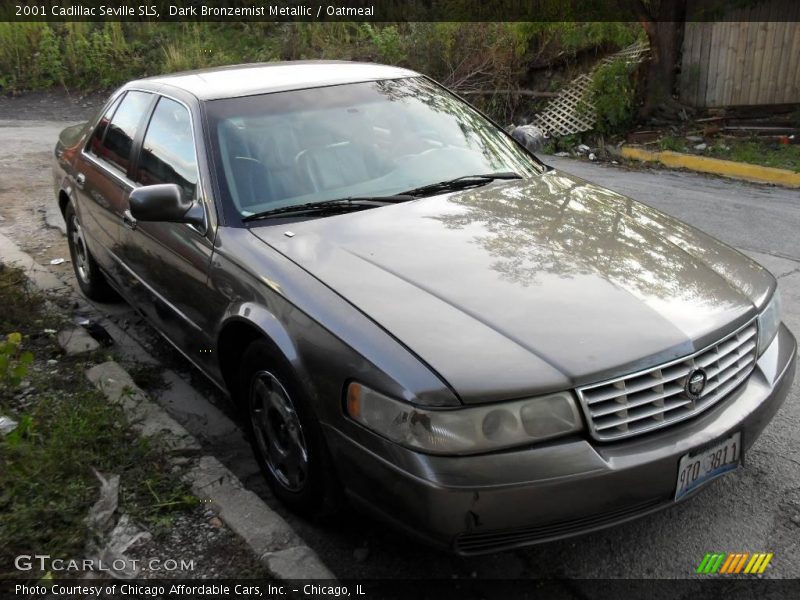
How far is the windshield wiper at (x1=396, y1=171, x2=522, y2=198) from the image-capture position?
359cm

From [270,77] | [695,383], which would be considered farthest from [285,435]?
[270,77]

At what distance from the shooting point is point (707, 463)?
2574 mm

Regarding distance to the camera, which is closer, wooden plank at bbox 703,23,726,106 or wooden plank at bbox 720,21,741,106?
wooden plank at bbox 720,21,741,106

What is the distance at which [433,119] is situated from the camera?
4023mm

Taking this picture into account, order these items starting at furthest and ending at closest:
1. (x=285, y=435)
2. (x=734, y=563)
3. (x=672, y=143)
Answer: (x=672, y=143) < (x=285, y=435) < (x=734, y=563)

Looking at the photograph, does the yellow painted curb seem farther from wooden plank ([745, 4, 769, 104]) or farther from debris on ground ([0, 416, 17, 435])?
debris on ground ([0, 416, 17, 435])

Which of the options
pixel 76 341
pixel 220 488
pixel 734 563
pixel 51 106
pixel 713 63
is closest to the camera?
pixel 734 563

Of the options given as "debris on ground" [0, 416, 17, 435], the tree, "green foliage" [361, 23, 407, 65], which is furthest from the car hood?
"green foliage" [361, 23, 407, 65]

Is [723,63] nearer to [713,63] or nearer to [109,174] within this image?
[713,63]

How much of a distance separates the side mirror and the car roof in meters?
0.61

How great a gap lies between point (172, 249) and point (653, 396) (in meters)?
2.27

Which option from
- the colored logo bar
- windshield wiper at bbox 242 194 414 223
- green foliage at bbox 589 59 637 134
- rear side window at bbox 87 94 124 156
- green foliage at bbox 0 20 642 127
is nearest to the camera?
the colored logo bar

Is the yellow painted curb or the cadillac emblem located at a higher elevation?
the cadillac emblem

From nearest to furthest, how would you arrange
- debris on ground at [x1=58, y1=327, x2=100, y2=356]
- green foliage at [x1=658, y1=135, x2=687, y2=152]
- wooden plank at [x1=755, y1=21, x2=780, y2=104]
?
debris on ground at [x1=58, y1=327, x2=100, y2=356], green foliage at [x1=658, y1=135, x2=687, y2=152], wooden plank at [x1=755, y1=21, x2=780, y2=104]
